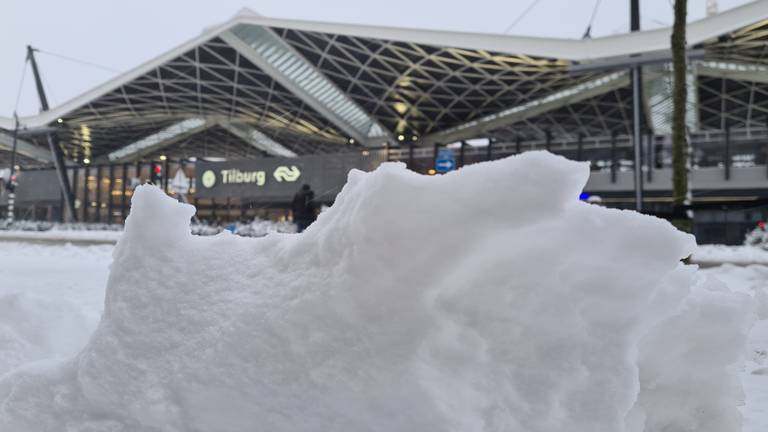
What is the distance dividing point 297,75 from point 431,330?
3562 cm

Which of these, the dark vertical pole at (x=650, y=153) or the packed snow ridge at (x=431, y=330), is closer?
the packed snow ridge at (x=431, y=330)

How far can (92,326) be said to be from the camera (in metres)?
4.05

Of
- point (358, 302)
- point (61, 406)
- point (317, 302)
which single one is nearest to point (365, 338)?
point (358, 302)

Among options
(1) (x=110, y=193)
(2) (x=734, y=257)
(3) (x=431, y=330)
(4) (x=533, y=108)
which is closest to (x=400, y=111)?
(4) (x=533, y=108)

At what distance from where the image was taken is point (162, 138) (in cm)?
5316

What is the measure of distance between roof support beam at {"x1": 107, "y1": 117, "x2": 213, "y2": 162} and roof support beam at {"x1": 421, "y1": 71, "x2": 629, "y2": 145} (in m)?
22.4

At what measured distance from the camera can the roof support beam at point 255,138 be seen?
47.6 meters

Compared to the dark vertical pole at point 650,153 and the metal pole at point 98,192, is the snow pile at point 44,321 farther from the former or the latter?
the metal pole at point 98,192

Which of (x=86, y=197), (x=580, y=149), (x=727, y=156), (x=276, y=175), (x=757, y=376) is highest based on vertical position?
(x=580, y=149)

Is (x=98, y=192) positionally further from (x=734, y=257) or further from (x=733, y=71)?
(x=733, y=71)

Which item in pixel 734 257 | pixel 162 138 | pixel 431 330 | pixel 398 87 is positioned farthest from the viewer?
pixel 162 138

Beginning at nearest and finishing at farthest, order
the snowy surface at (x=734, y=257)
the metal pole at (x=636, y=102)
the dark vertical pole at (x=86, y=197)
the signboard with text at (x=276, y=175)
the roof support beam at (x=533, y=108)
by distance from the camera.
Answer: the snowy surface at (x=734, y=257) → the metal pole at (x=636, y=102) → the signboard with text at (x=276, y=175) → the roof support beam at (x=533, y=108) → the dark vertical pole at (x=86, y=197)

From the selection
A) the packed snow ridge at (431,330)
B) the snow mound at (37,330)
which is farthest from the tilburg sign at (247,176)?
the packed snow ridge at (431,330)

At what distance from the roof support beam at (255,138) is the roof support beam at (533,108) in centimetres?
1652
